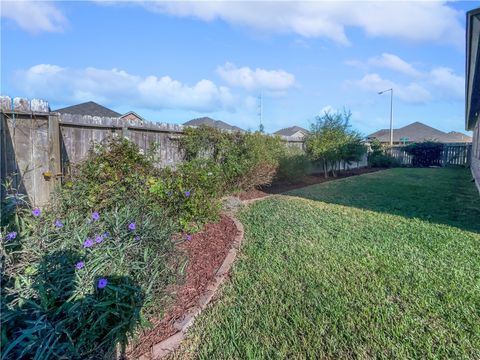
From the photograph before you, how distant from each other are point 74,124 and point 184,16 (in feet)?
12.2

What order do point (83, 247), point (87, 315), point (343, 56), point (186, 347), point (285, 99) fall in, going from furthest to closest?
point (285, 99) → point (343, 56) → point (83, 247) → point (186, 347) → point (87, 315)

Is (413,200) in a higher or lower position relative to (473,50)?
lower

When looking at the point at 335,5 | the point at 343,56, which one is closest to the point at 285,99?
the point at 343,56

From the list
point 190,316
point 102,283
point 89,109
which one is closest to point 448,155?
point 89,109

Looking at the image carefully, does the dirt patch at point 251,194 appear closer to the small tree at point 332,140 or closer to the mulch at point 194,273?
the mulch at point 194,273

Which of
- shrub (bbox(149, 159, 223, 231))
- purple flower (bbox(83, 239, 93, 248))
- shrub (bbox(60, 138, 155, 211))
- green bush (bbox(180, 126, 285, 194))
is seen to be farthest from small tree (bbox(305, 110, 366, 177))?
purple flower (bbox(83, 239, 93, 248))

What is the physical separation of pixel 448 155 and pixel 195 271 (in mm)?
24847

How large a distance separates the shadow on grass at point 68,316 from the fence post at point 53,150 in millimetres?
2393

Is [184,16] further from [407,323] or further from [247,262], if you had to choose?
[407,323]

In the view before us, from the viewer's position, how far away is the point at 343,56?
1102 cm

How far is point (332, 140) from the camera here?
12.4 meters

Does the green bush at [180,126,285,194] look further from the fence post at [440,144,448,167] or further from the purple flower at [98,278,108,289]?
the fence post at [440,144,448,167]

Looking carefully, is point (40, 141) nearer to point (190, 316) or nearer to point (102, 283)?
point (102, 283)

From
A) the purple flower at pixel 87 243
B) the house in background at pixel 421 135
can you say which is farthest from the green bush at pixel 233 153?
the house in background at pixel 421 135
